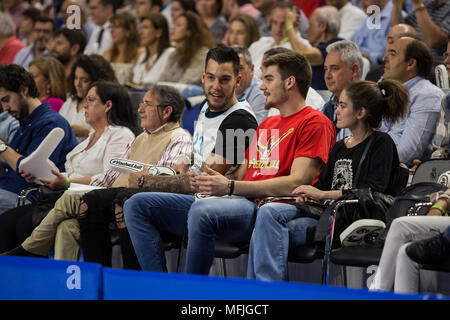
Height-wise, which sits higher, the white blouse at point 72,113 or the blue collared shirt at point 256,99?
the blue collared shirt at point 256,99

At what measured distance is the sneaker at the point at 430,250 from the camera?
10.0 feet

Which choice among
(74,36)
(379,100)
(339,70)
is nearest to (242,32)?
(74,36)

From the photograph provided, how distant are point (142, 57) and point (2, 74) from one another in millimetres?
2369

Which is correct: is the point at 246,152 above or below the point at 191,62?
below

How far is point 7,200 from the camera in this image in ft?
16.4

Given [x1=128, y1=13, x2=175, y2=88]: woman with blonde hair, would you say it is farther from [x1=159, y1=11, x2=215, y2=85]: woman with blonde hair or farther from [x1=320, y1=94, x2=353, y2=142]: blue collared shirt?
[x1=320, y1=94, x2=353, y2=142]: blue collared shirt

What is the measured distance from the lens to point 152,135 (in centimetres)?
465

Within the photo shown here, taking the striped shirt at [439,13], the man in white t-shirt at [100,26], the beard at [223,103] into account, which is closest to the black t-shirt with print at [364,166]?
the beard at [223,103]

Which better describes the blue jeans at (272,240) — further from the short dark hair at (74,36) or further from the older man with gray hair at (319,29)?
the short dark hair at (74,36)

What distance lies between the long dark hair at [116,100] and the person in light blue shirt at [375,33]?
2.20 m

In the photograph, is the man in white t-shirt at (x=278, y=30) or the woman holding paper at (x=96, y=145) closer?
the woman holding paper at (x=96, y=145)

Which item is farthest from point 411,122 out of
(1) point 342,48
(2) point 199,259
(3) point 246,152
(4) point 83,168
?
(4) point 83,168

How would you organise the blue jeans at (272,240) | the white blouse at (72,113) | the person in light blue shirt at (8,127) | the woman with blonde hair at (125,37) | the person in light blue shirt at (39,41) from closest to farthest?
the blue jeans at (272,240), the person in light blue shirt at (8,127), the white blouse at (72,113), the woman with blonde hair at (125,37), the person in light blue shirt at (39,41)

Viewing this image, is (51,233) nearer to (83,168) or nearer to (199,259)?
(83,168)
